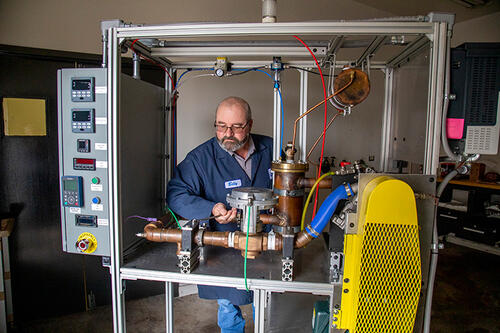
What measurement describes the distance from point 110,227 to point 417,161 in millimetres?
1423

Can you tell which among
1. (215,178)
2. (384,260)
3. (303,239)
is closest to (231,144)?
(215,178)

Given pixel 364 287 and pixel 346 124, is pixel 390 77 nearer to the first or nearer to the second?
pixel 364 287

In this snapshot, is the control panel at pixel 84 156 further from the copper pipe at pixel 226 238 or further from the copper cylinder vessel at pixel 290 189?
the copper cylinder vessel at pixel 290 189

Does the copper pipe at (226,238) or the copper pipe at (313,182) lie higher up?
the copper pipe at (313,182)

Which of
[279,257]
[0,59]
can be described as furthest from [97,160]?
[0,59]

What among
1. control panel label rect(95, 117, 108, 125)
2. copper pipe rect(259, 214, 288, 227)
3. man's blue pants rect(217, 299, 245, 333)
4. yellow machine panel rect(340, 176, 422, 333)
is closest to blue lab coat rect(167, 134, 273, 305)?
man's blue pants rect(217, 299, 245, 333)

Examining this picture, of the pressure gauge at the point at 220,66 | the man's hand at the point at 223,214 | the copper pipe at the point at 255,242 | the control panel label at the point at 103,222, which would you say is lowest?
the copper pipe at the point at 255,242

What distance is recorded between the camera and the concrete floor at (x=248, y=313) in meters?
2.18

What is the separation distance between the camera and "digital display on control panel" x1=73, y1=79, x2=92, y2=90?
3.92 ft

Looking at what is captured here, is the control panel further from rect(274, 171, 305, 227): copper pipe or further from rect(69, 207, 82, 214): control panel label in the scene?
rect(274, 171, 305, 227): copper pipe

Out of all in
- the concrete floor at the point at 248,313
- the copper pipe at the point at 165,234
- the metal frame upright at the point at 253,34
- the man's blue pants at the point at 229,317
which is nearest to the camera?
the metal frame upright at the point at 253,34

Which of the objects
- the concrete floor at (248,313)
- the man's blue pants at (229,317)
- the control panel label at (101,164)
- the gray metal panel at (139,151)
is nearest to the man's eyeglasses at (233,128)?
the gray metal panel at (139,151)

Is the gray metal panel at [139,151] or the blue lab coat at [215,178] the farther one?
the blue lab coat at [215,178]

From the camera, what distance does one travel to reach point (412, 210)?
90cm
